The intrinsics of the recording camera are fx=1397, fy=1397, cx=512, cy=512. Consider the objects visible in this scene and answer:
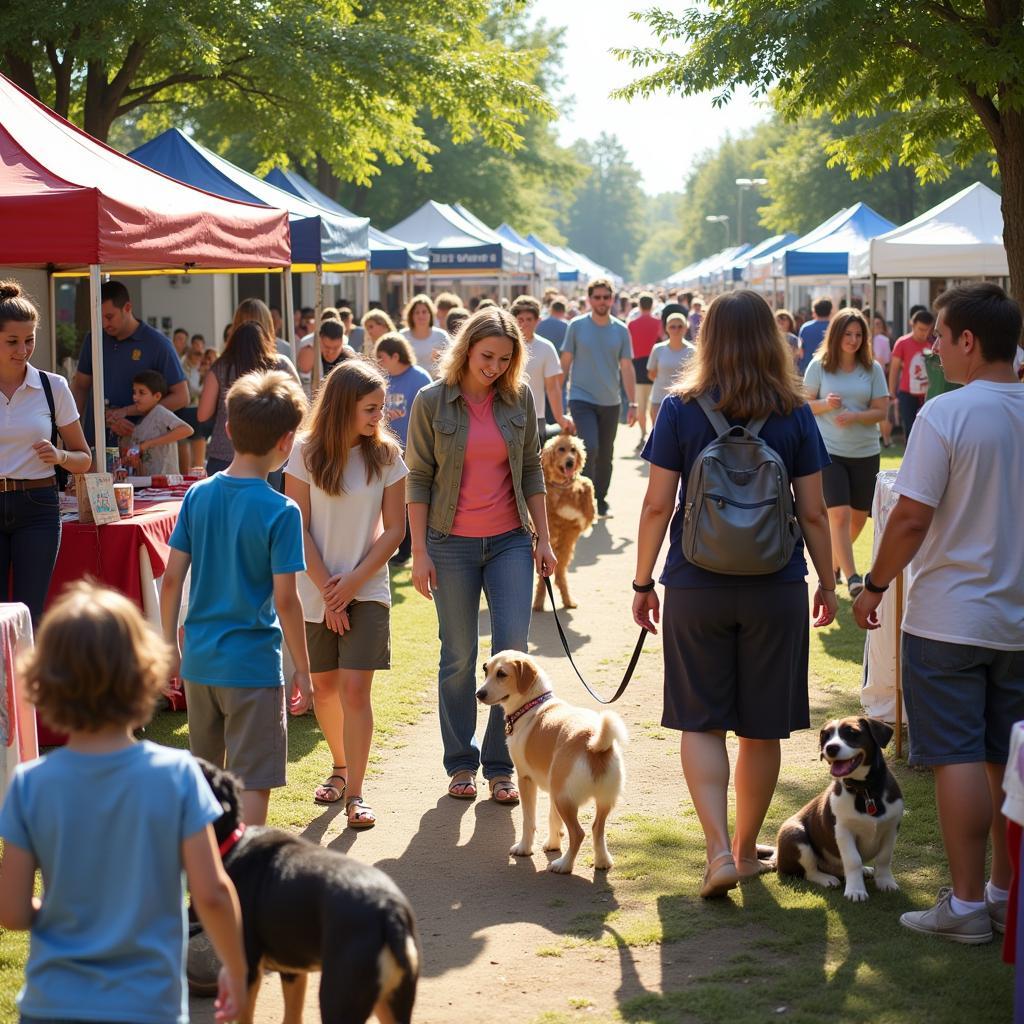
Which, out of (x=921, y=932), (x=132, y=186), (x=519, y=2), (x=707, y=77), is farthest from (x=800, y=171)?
(x=921, y=932)

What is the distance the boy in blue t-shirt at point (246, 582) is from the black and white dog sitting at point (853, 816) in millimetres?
1805

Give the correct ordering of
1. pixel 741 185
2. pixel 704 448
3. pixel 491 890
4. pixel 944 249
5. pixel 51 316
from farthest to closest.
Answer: pixel 741 185
pixel 944 249
pixel 51 316
pixel 491 890
pixel 704 448

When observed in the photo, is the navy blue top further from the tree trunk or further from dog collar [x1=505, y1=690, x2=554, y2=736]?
the tree trunk

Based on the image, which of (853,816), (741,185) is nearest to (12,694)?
(853,816)

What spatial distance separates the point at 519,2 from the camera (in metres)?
19.5

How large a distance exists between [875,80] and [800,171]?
3993 cm

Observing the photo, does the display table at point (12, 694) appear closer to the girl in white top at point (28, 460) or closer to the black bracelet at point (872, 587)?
the girl in white top at point (28, 460)

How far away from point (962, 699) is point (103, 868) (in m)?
2.78

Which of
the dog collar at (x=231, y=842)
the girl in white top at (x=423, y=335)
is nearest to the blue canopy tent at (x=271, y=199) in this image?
the girl in white top at (x=423, y=335)

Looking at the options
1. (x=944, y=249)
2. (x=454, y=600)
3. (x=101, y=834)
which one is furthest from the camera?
(x=944, y=249)

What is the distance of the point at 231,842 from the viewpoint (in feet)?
10.4

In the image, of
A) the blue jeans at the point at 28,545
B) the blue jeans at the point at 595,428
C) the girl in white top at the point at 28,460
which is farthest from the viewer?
the blue jeans at the point at 595,428

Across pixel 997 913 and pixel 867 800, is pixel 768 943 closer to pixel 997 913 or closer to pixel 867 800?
pixel 867 800

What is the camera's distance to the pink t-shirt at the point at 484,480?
226 inches
